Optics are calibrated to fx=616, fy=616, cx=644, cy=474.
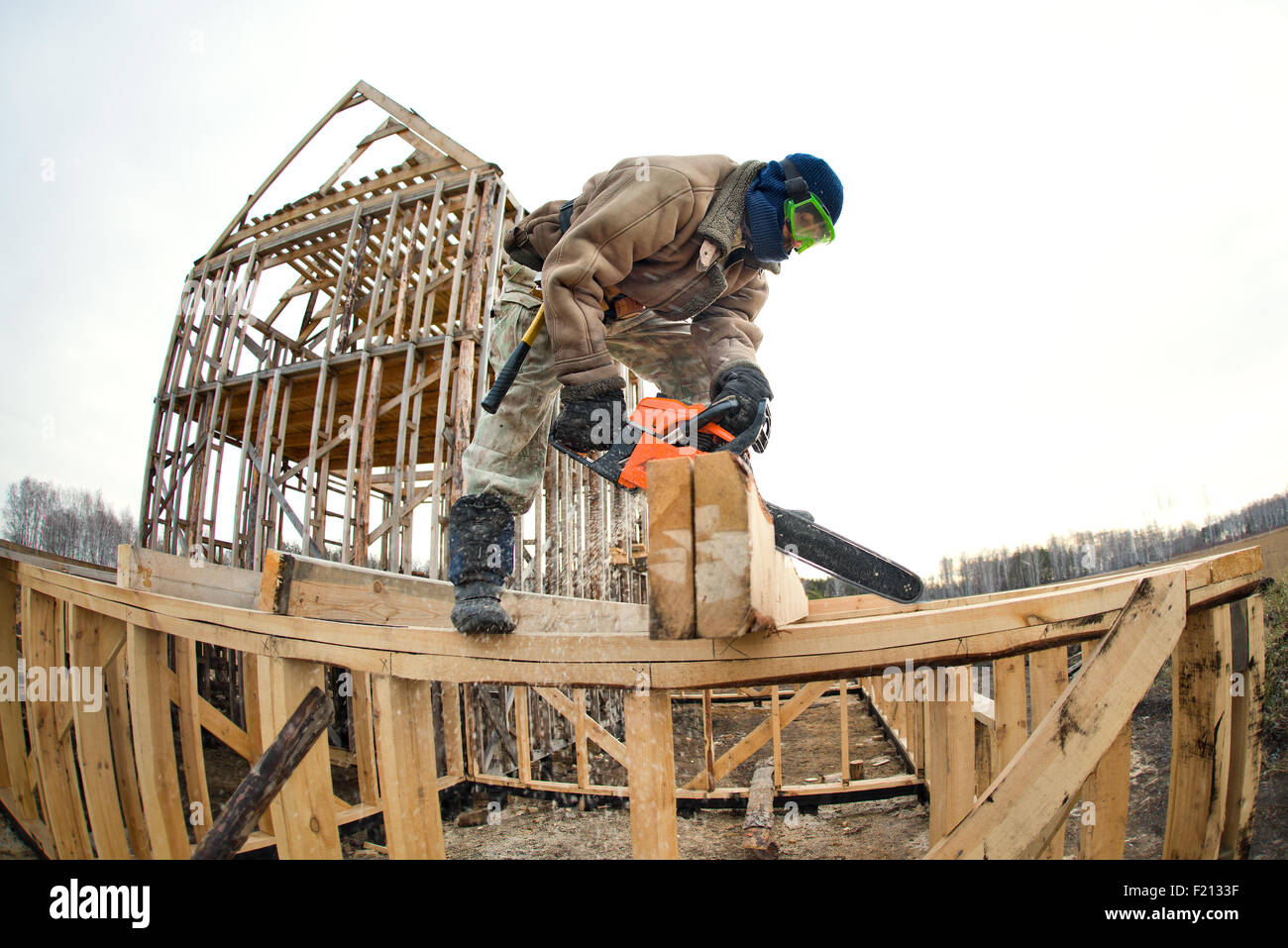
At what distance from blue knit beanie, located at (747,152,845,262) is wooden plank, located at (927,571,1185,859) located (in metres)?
1.52

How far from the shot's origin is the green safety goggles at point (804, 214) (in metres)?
2.12

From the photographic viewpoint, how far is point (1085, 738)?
1.16 m

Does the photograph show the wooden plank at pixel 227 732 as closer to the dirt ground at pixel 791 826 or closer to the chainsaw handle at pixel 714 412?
the dirt ground at pixel 791 826

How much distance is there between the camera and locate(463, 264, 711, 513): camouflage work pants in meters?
2.25

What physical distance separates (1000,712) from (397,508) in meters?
5.63

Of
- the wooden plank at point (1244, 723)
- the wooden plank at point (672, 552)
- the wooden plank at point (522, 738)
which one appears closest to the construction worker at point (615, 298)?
the wooden plank at point (672, 552)

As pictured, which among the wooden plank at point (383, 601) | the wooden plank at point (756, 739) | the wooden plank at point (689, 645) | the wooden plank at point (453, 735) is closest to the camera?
the wooden plank at point (689, 645)

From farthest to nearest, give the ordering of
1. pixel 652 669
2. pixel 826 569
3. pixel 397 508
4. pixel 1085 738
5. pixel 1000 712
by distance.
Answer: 1. pixel 397 508
2. pixel 1000 712
3. pixel 826 569
4. pixel 652 669
5. pixel 1085 738

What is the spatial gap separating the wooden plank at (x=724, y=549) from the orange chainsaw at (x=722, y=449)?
59 cm

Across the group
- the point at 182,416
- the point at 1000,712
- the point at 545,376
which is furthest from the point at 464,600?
the point at 182,416

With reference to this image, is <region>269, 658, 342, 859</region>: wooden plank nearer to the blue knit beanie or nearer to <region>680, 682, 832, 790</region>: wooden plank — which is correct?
the blue knit beanie

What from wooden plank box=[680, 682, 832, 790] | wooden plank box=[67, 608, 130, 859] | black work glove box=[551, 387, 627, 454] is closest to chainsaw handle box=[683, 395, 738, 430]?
black work glove box=[551, 387, 627, 454]

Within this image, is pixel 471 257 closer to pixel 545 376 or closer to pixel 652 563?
pixel 545 376

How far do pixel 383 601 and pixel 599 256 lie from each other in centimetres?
146
